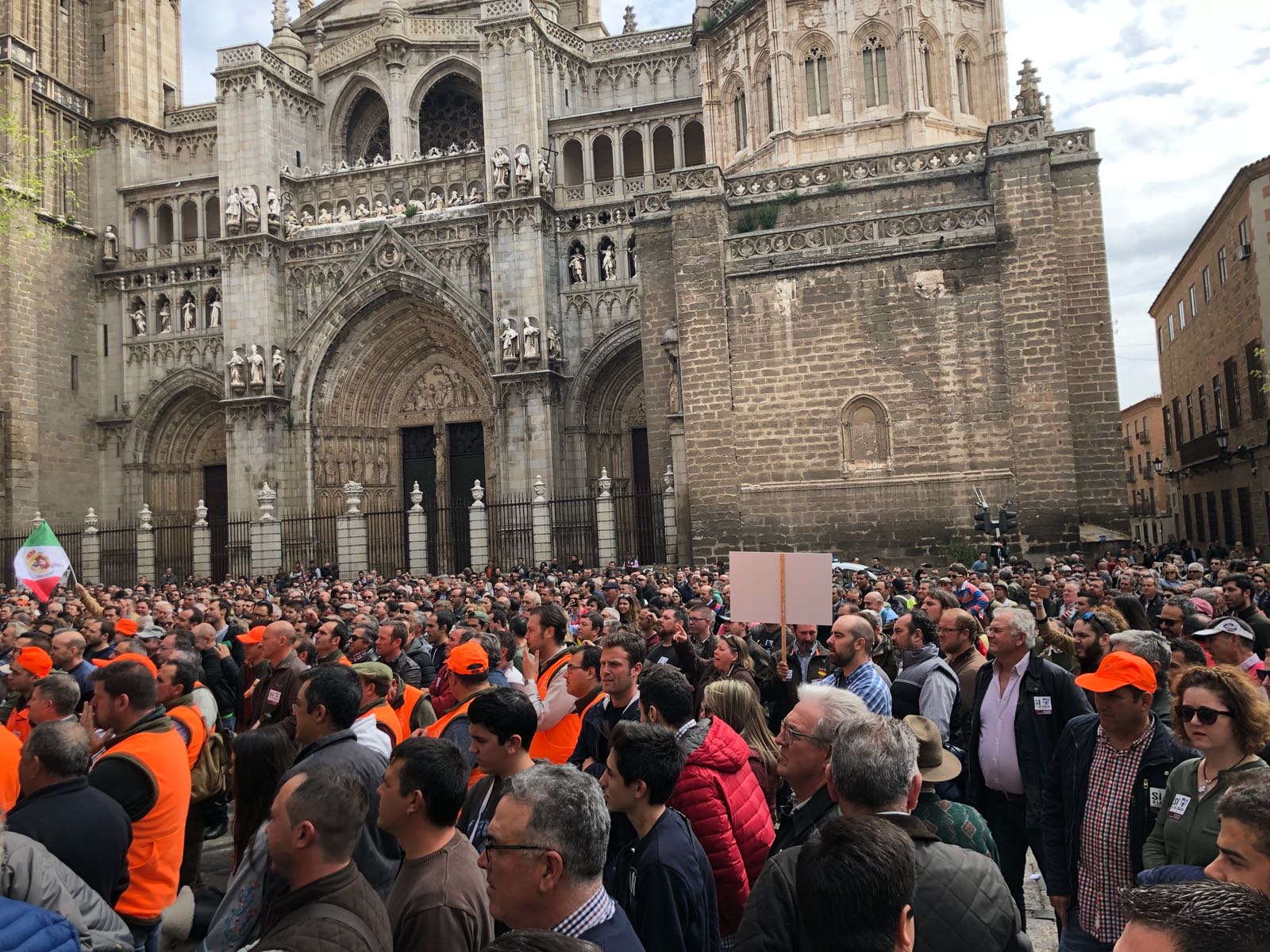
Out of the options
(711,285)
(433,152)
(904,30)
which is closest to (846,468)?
(711,285)

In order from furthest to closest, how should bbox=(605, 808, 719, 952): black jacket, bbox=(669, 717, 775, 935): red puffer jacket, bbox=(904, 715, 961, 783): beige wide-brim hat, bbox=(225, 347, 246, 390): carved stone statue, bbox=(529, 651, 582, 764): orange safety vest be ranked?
bbox=(225, 347, 246, 390): carved stone statue < bbox=(529, 651, 582, 764): orange safety vest < bbox=(669, 717, 775, 935): red puffer jacket < bbox=(904, 715, 961, 783): beige wide-brim hat < bbox=(605, 808, 719, 952): black jacket

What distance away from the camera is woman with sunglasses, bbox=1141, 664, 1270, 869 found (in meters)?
3.14

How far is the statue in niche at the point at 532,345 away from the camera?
1011 inches

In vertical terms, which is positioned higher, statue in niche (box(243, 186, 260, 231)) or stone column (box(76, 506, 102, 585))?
statue in niche (box(243, 186, 260, 231))

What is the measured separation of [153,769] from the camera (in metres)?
4.12

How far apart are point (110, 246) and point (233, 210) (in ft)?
17.3

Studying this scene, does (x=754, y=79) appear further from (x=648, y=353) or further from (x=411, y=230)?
(x=411, y=230)

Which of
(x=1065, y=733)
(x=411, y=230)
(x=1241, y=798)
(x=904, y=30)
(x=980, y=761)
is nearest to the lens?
(x=1241, y=798)

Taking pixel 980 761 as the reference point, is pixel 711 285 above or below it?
above

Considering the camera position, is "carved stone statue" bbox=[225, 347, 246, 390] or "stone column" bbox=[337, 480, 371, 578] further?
"carved stone statue" bbox=[225, 347, 246, 390]

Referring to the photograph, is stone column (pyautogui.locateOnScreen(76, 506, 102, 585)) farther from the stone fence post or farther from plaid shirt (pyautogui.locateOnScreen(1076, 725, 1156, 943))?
plaid shirt (pyautogui.locateOnScreen(1076, 725, 1156, 943))

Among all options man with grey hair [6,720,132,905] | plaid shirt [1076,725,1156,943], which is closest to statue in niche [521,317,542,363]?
man with grey hair [6,720,132,905]

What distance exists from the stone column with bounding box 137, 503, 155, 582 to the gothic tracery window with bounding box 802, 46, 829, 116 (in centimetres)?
2077

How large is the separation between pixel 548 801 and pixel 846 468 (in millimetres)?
16458
